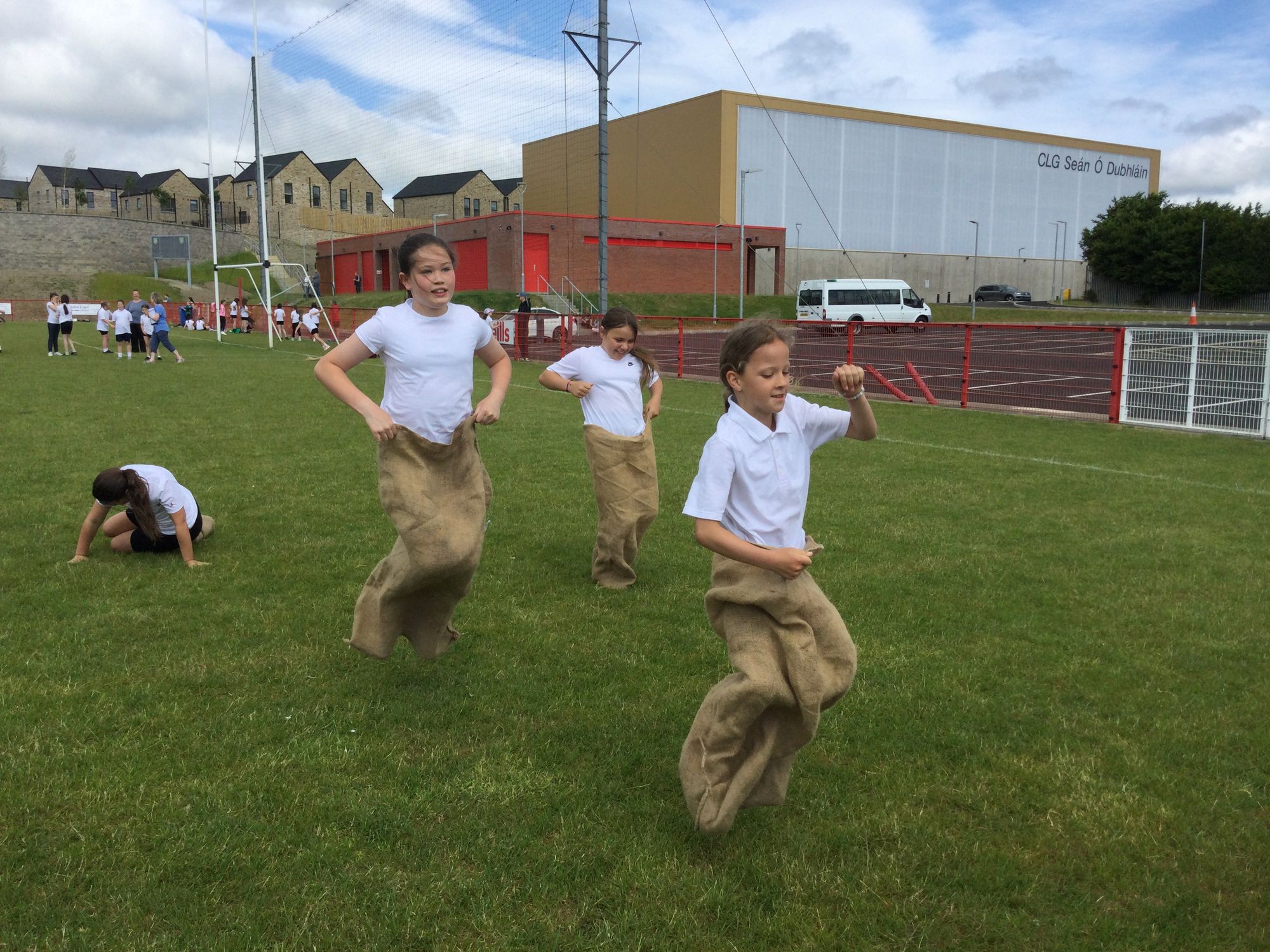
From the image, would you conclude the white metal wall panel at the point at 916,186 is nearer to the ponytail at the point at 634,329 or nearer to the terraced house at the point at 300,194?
the terraced house at the point at 300,194

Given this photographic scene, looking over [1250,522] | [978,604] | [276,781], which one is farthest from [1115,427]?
[276,781]

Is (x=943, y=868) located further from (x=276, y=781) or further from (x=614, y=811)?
(x=276, y=781)

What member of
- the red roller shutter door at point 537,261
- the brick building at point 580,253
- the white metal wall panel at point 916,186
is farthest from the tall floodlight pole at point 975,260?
the red roller shutter door at point 537,261

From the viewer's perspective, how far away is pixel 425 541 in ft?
13.6

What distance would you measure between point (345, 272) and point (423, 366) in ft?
228

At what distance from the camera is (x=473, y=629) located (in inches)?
221

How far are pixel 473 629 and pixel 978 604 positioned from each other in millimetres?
3013

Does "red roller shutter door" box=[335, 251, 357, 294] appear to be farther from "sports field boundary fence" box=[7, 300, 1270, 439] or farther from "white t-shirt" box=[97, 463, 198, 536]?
"white t-shirt" box=[97, 463, 198, 536]

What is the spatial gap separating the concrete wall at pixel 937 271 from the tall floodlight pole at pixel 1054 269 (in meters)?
0.05

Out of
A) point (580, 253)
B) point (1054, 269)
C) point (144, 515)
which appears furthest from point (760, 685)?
point (1054, 269)

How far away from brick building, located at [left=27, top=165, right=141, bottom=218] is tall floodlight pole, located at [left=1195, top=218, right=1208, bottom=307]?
99815mm

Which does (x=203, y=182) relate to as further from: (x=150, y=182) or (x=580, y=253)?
(x=580, y=253)

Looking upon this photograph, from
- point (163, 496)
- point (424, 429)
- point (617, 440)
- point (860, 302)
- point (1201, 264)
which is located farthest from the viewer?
point (1201, 264)

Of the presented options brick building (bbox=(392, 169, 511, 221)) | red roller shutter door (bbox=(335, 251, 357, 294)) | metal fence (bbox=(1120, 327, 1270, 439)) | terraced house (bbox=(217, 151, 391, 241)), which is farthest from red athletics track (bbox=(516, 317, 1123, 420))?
brick building (bbox=(392, 169, 511, 221))
